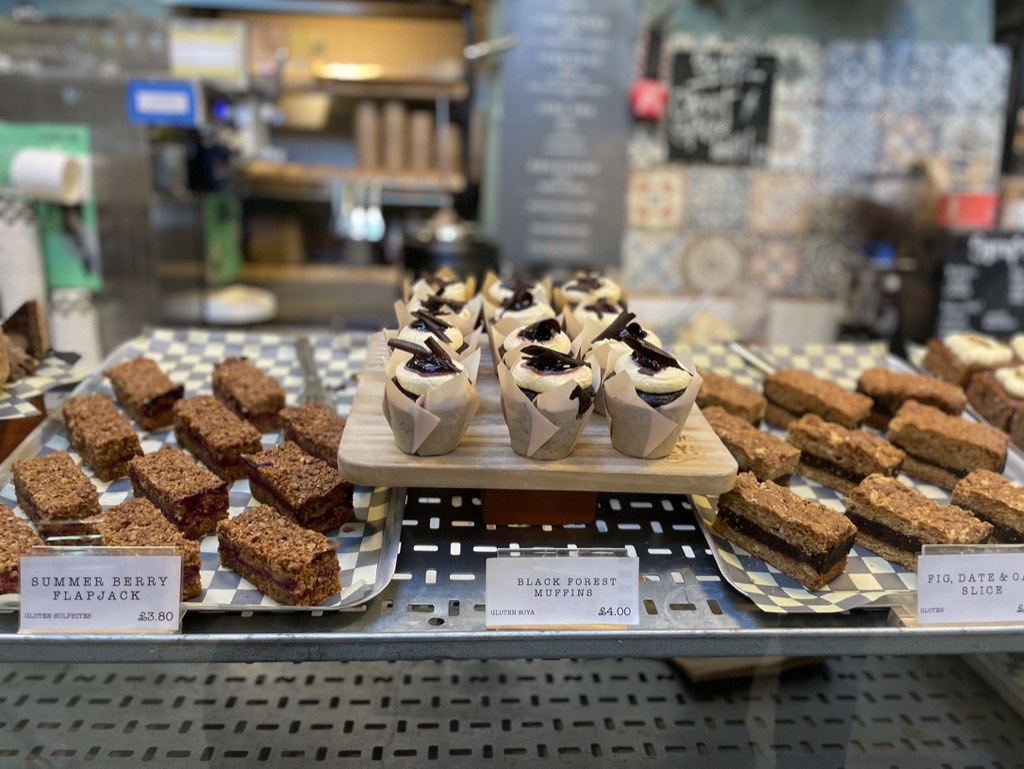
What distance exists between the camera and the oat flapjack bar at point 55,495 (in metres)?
1.50

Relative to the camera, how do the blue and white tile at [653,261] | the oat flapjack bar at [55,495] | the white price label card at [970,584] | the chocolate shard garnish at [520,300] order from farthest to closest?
the blue and white tile at [653,261], the chocolate shard garnish at [520,300], the oat flapjack bar at [55,495], the white price label card at [970,584]

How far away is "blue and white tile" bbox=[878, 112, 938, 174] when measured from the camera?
4.81m

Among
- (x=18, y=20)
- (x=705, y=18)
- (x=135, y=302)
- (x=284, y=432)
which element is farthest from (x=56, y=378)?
(x=705, y=18)

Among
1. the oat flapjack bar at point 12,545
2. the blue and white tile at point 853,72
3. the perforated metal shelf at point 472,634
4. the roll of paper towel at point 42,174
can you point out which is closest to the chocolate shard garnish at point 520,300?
the perforated metal shelf at point 472,634

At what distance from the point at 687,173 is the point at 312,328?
255 cm

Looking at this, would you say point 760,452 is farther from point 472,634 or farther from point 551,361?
point 472,634

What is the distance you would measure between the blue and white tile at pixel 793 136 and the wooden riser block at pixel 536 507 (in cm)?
378

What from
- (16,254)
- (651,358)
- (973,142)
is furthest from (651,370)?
(973,142)

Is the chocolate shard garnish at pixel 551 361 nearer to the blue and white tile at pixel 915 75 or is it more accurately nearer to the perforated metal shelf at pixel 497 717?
the perforated metal shelf at pixel 497 717

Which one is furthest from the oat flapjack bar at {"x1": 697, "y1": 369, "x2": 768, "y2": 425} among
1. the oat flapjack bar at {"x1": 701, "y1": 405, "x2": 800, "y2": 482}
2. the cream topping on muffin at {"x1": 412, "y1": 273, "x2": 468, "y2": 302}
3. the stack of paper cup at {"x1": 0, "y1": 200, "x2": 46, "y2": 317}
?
the stack of paper cup at {"x1": 0, "y1": 200, "x2": 46, "y2": 317}

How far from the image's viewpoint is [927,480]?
1984 millimetres

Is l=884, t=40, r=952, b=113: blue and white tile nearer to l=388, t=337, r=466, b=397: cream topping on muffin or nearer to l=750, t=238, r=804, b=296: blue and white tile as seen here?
l=750, t=238, r=804, b=296: blue and white tile

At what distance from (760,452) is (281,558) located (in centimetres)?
105

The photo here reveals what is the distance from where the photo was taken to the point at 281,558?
137cm
